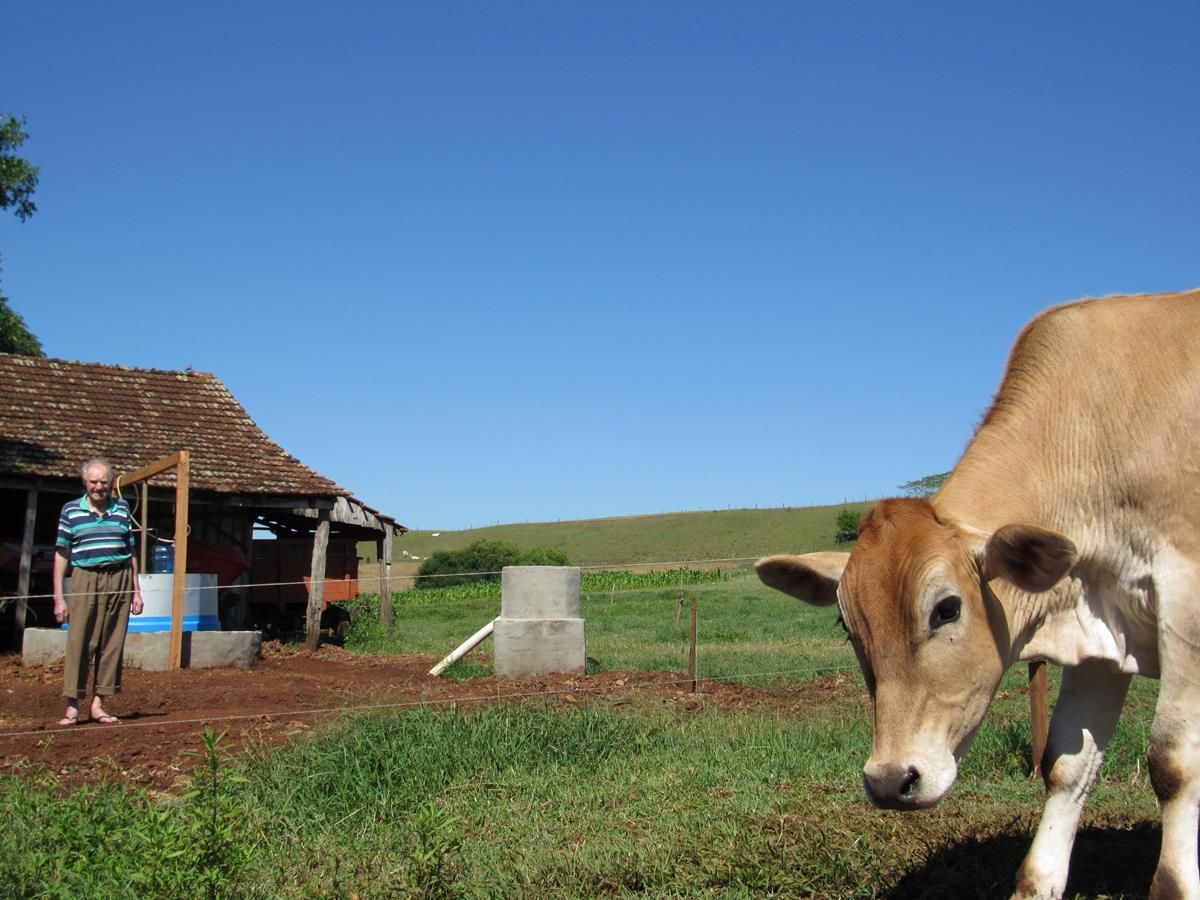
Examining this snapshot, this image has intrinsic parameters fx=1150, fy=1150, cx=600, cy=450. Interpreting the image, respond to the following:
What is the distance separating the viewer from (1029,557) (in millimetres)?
3605

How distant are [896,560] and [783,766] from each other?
302 centimetres

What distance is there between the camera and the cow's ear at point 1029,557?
3.52m

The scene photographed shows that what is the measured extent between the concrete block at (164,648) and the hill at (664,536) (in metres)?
53.0

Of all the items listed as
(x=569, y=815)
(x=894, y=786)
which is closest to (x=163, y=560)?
(x=569, y=815)

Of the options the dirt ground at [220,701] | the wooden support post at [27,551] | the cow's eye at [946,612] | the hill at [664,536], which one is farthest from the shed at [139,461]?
the hill at [664,536]

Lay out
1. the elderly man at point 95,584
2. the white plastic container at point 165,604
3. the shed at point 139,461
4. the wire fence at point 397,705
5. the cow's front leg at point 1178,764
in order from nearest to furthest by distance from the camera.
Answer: the cow's front leg at point 1178,764, the wire fence at point 397,705, the elderly man at point 95,584, the white plastic container at point 165,604, the shed at point 139,461

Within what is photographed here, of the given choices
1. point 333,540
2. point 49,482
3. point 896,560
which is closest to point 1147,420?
point 896,560

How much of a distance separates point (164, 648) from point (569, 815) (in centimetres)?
817

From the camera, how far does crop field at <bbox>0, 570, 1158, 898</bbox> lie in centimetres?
428

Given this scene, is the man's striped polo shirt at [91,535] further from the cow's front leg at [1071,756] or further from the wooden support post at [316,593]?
the wooden support post at [316,593]

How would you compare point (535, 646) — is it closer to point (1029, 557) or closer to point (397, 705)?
point (397, 705)

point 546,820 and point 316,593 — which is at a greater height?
point 316,593

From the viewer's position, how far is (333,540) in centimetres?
2238

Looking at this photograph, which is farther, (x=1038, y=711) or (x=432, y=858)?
(x=1038, y=711)
